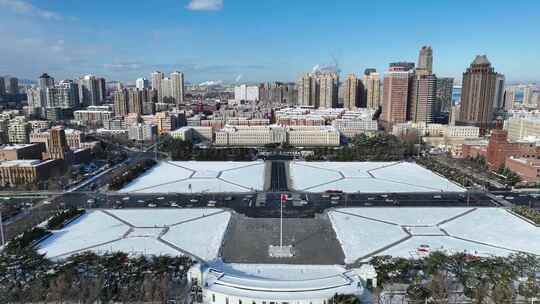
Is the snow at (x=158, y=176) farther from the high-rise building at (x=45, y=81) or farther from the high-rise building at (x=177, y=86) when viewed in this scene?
the high-rise building at (x=45, y=81)

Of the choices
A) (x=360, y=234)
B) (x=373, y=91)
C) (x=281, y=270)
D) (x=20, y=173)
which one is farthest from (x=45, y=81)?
(x=281, y=270)

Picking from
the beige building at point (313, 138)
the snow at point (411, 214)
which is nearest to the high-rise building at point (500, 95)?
Result: the beige building at point (313, 138)

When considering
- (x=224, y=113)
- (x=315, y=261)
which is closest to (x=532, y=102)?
(x=224, y=113)

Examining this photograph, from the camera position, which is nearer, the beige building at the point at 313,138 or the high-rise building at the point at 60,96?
the beige building at the point at 313,138

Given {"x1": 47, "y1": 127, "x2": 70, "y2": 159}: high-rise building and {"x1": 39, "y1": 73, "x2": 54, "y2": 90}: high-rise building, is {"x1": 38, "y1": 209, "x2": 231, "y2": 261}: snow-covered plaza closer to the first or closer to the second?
{"x1": 47, "y1": 127, "x2": 70, "y2": 159}: high-rise building

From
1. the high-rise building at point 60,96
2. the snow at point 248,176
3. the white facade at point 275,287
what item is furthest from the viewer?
the high-rise building at point 60,96

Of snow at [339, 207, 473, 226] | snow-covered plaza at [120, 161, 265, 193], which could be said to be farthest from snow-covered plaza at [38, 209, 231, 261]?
snow at [339, 207, 473, 226]

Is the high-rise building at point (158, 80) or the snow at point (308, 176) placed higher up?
the high-rise building at point (158, 80)
